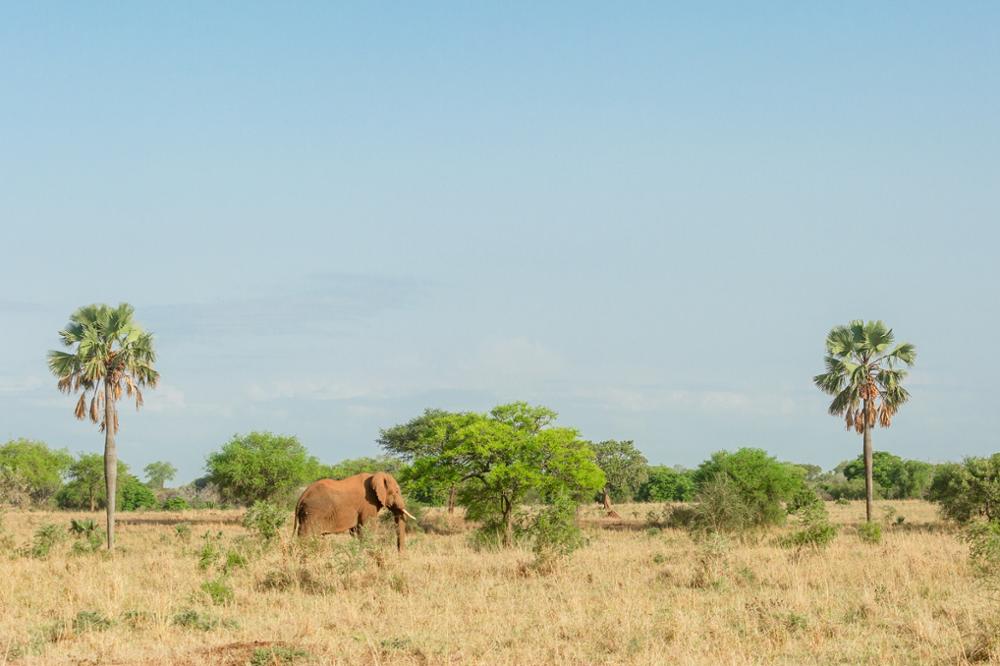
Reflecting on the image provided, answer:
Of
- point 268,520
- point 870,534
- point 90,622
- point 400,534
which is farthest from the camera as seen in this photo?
point 870,534

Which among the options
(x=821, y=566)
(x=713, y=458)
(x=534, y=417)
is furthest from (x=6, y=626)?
(x=713, y=458)

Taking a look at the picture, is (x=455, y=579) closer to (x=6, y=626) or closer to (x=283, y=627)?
(x=283, y=627)

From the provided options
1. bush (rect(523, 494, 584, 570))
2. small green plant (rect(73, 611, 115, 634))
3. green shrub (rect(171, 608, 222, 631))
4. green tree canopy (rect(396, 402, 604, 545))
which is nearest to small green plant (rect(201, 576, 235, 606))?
green shrub (rect(171, 608, 222, 631))

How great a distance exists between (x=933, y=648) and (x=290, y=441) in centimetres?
5710

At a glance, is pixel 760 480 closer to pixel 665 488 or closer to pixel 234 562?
pixel 234 562

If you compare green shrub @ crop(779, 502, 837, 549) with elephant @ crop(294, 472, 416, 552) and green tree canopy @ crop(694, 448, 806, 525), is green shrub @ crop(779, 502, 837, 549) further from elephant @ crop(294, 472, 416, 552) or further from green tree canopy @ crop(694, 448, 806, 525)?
green tree canopy @ crop(694, 448, 806, 525)

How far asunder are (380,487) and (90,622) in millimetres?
13973

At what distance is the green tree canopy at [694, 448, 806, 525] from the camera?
1804 inches

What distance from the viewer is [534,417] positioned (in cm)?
4297

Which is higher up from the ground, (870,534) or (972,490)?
(972,490)

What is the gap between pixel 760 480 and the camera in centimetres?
4688

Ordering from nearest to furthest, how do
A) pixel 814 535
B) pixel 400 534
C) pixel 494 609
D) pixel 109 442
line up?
pixel 494 609 → pixel 400 534 → pixel 814 535 → pixel 109 442

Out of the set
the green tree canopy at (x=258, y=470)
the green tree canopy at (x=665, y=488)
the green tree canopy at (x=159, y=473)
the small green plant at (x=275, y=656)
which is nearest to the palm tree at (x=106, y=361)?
the green tree canopy at (x=258, y=470)

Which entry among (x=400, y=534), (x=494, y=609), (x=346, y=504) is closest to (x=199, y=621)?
(x=494, y=609)
